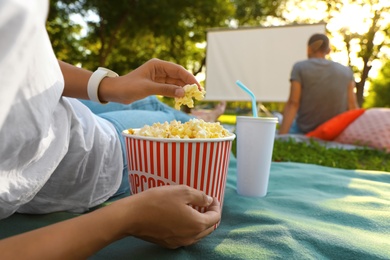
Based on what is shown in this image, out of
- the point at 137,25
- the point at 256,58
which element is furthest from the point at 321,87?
the point at 137,25

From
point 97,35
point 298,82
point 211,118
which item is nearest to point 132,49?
point 97,35

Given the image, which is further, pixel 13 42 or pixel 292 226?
pixel 292 226

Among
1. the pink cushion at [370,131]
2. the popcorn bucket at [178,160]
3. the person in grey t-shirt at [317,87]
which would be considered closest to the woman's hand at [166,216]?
the popcorn bucket at [178,160]

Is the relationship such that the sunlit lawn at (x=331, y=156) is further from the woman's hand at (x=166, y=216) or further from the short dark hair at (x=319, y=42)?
the woman's hand at (x=166, y=216)

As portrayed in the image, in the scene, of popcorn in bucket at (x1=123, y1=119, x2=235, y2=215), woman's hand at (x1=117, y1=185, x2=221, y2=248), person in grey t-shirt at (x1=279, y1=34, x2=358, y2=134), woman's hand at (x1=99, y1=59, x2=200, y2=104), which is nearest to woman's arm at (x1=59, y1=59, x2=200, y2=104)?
woman's hand at (x1=99, y1=59, x2=200, y2=104)

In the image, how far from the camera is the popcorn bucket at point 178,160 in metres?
0.78

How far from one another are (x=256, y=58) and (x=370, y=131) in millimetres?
3121

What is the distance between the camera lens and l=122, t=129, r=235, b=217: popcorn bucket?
0.78 meters

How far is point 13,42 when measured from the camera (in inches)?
16.7

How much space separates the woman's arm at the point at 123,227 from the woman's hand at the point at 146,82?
319 mm

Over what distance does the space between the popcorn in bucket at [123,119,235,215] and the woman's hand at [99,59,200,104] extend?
0.35 ft

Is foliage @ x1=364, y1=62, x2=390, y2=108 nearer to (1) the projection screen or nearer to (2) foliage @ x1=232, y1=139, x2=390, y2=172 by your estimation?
(1) the projection screen

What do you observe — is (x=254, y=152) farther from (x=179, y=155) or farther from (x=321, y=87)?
(x=321, y=87)

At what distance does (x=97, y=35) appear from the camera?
9.13m
